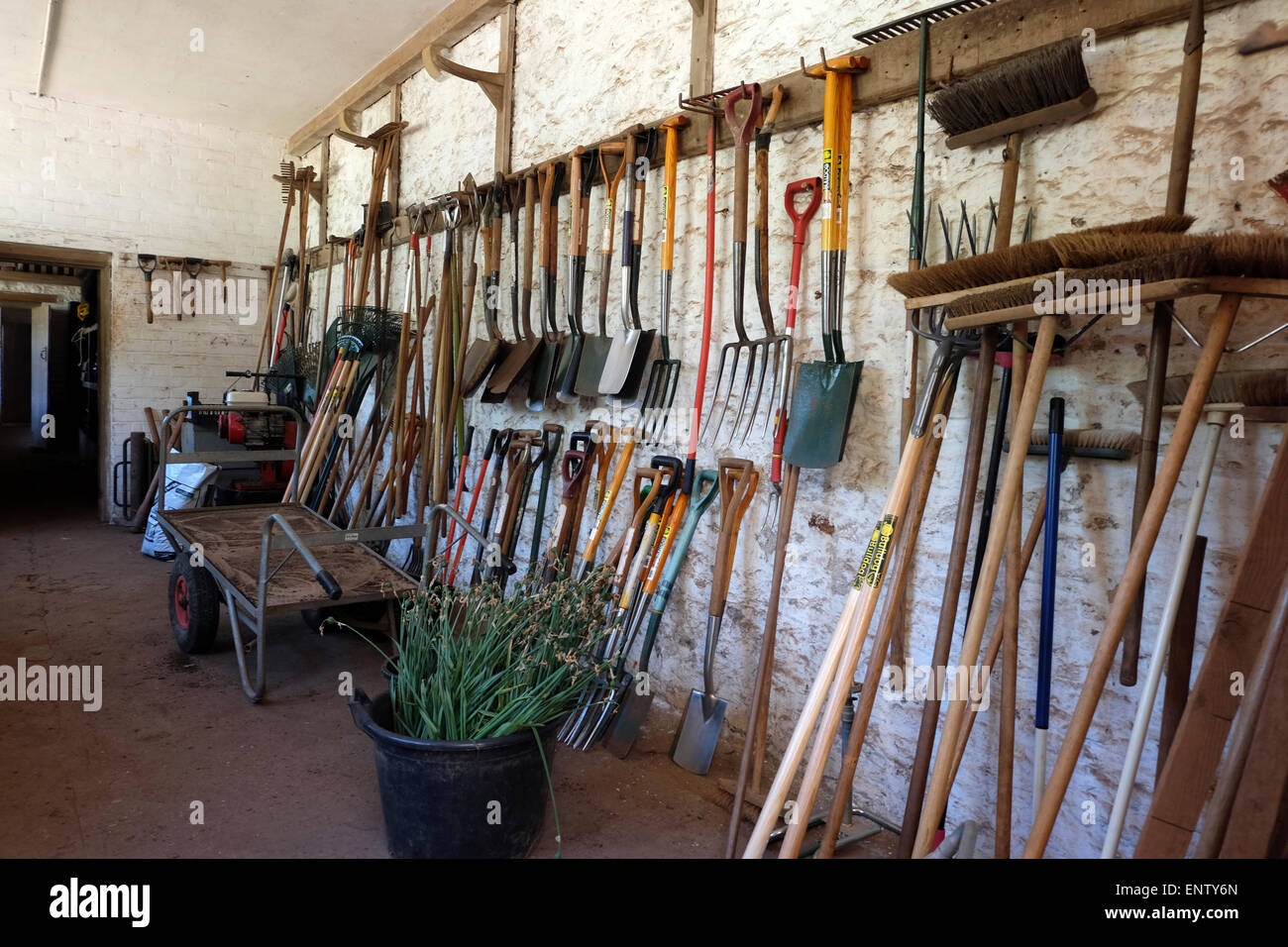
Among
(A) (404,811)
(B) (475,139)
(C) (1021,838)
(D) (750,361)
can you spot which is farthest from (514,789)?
(B) (475,139)

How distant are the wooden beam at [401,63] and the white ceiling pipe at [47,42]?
1640 mm

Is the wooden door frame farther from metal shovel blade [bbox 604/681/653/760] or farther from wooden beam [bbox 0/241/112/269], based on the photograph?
metal shovel blade [bbox 604/681/653/760]

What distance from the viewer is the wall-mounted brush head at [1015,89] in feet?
6.24

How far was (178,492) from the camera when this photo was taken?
541cm

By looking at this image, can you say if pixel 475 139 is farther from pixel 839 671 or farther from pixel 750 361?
pixel 839 671

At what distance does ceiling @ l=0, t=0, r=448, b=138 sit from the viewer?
15.6 ft

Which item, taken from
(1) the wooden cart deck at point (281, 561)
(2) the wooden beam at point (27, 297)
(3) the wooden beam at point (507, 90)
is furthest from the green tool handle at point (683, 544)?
(2) the wooden beam at point (27, 297)

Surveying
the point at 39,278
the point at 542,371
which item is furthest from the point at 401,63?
the point at 39,278

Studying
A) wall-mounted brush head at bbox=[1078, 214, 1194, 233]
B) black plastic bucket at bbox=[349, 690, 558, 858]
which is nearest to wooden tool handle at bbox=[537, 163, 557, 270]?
black plastic bucket at bbox=[349, 690, 558, 858]

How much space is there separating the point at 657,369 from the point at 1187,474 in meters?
1.85

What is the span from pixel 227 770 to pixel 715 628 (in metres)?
1.68

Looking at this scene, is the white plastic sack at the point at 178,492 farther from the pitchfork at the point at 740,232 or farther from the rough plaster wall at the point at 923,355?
the pitchfork at the point at 740,232

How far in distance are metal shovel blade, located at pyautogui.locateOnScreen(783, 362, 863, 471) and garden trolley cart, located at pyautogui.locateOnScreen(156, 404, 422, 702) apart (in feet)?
5.01

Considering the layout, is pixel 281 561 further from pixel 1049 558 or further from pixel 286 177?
pixel 286 177
